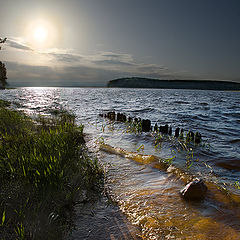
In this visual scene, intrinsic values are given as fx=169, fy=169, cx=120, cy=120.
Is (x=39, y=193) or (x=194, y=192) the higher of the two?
(x=39, y=193)

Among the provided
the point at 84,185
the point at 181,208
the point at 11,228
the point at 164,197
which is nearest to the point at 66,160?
the point at 84,185

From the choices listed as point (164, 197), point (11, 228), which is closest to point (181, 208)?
point (164, 197)

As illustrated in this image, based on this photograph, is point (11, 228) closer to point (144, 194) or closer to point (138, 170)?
point (144, 194)

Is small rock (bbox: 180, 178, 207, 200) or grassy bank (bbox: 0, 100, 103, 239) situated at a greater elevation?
grassy bank (bbox: 0, 100, 103, 239)

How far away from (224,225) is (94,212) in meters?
2.50

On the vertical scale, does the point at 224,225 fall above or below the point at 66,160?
below

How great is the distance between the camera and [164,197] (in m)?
4.00

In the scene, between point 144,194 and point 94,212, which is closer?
point 94,212

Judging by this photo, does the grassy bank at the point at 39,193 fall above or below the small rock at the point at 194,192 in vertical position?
above

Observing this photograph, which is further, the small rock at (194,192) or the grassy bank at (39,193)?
the small rock at (194,192)

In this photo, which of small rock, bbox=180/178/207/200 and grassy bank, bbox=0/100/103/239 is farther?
small rock, bbox=180/178/207/200

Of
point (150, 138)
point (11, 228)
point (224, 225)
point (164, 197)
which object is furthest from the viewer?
point (150, 138)

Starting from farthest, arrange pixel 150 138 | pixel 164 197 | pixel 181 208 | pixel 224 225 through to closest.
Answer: pixel 150 138 → pixel 164 197 → pixel 181 208 → pixel 224 225

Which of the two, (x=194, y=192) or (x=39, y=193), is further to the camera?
(x=194, y=192)
